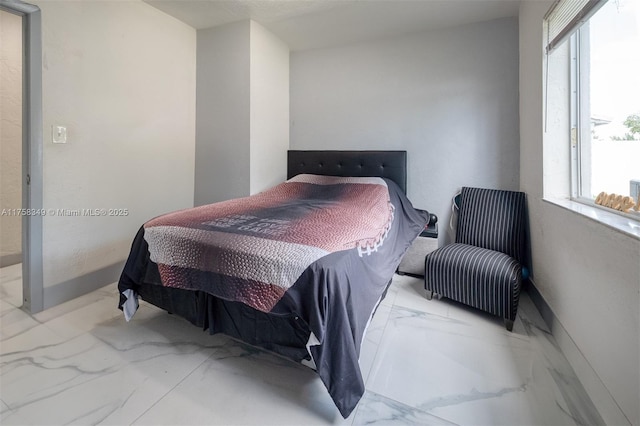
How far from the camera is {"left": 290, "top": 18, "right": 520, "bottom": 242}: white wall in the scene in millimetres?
2508

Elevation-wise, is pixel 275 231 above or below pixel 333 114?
below

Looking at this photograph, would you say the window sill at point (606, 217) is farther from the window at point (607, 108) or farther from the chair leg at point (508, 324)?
the chair leg at point (508, 324)

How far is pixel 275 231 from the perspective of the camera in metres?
1.41

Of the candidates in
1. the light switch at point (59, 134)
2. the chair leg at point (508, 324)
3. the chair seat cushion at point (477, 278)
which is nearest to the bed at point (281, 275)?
the chair seat cushion at point (477, 278)

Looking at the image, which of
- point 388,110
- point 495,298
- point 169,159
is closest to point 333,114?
point 388,110

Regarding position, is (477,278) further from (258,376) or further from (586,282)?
(258,376)

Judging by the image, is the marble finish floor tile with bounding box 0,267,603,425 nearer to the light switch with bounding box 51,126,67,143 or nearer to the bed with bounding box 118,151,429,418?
the bed with bounding box 118,151,429,418

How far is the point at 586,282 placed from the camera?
1.25 meters

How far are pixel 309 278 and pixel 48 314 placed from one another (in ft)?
6.66

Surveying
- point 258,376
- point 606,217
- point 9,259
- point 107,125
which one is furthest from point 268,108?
point 9,259

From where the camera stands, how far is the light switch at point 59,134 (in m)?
1.91

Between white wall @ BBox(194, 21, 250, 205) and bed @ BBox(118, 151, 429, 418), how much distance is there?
88 centimetres

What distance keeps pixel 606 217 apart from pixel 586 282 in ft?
1.00

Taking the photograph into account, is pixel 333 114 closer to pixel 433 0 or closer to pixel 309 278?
pixel 433 0
